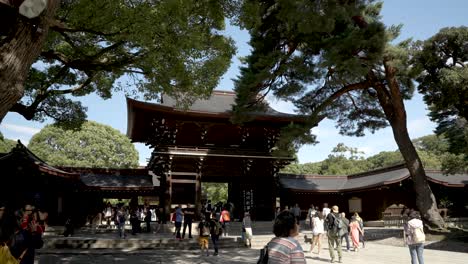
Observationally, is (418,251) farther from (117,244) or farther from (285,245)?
(117,244)

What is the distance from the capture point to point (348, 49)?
1430 cm

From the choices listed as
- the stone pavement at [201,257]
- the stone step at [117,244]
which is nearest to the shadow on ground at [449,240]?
the stone pavement at [201,257]

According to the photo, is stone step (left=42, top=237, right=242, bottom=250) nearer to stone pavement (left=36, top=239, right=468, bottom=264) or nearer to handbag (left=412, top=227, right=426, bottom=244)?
stone pavement (left=36, top=239, right=468, bottom=264)

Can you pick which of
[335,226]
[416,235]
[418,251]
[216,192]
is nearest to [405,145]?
[335,226]

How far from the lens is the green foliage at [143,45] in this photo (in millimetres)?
7871

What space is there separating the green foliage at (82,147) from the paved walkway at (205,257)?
38079 millimetres

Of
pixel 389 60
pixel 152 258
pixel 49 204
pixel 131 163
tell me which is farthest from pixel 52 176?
pixel 131 163

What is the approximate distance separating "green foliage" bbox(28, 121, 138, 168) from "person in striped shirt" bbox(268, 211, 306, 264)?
4893 cm

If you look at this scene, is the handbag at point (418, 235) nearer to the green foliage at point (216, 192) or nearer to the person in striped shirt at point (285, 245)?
the person in striped shirt at point (285, 245)

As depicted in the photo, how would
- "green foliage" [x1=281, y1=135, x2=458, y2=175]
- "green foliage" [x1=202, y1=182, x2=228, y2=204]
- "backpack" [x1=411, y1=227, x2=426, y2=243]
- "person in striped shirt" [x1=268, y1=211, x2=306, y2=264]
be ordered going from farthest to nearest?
"green foliage" [x1=281, y1=135, x2=458, y2=175]
"green foliage" [x1=202, y1=182, x2=228, y2=204]
"backpack" [x1=411, y1=227, x2=426, y2=243]
"person in striped shirt" [x1=268, y1=211, x2=306, y2=264]

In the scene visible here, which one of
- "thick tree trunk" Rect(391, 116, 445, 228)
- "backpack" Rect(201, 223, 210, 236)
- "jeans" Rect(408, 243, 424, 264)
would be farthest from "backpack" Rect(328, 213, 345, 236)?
"thick tree trunk" Rect(391, 116, 445, 228)

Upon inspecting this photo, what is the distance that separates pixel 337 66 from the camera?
14664mm

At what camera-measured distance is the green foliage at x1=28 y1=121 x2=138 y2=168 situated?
4868cm

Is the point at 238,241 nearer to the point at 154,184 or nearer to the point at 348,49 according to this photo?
the point at 348,49
